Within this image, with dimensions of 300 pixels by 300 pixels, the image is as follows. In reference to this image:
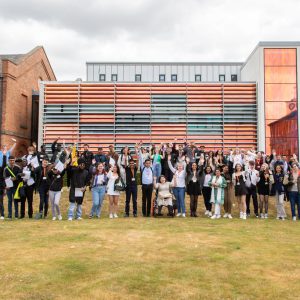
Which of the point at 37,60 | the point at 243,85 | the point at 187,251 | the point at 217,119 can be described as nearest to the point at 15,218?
the point at 187,251

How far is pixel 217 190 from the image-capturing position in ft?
36.6

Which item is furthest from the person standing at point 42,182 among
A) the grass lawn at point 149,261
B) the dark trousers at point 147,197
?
the dark trousers at point 147,197

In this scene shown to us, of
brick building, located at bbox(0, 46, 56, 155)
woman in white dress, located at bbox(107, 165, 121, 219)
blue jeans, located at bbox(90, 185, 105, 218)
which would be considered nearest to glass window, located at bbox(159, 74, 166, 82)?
brick building, located at bbox(0, 46, 56, 155)

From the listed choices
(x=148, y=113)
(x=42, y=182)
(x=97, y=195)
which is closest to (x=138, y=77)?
(x=148, y=113)

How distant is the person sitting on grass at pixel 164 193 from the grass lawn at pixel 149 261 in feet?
5.96

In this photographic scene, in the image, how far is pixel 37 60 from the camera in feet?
93.0

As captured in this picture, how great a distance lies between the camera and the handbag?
11.1m

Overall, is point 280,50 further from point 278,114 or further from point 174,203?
point 174,203

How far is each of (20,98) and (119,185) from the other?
1594 cm

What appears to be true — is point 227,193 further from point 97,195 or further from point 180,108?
point 180,108

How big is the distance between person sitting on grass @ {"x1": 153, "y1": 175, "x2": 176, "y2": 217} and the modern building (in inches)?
377

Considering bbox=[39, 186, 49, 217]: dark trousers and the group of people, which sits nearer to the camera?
the group of people

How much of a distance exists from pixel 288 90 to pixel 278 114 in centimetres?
148

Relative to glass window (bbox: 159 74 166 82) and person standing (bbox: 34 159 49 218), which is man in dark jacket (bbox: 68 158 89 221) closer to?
person standing (bbox: 34 159 49 218)
